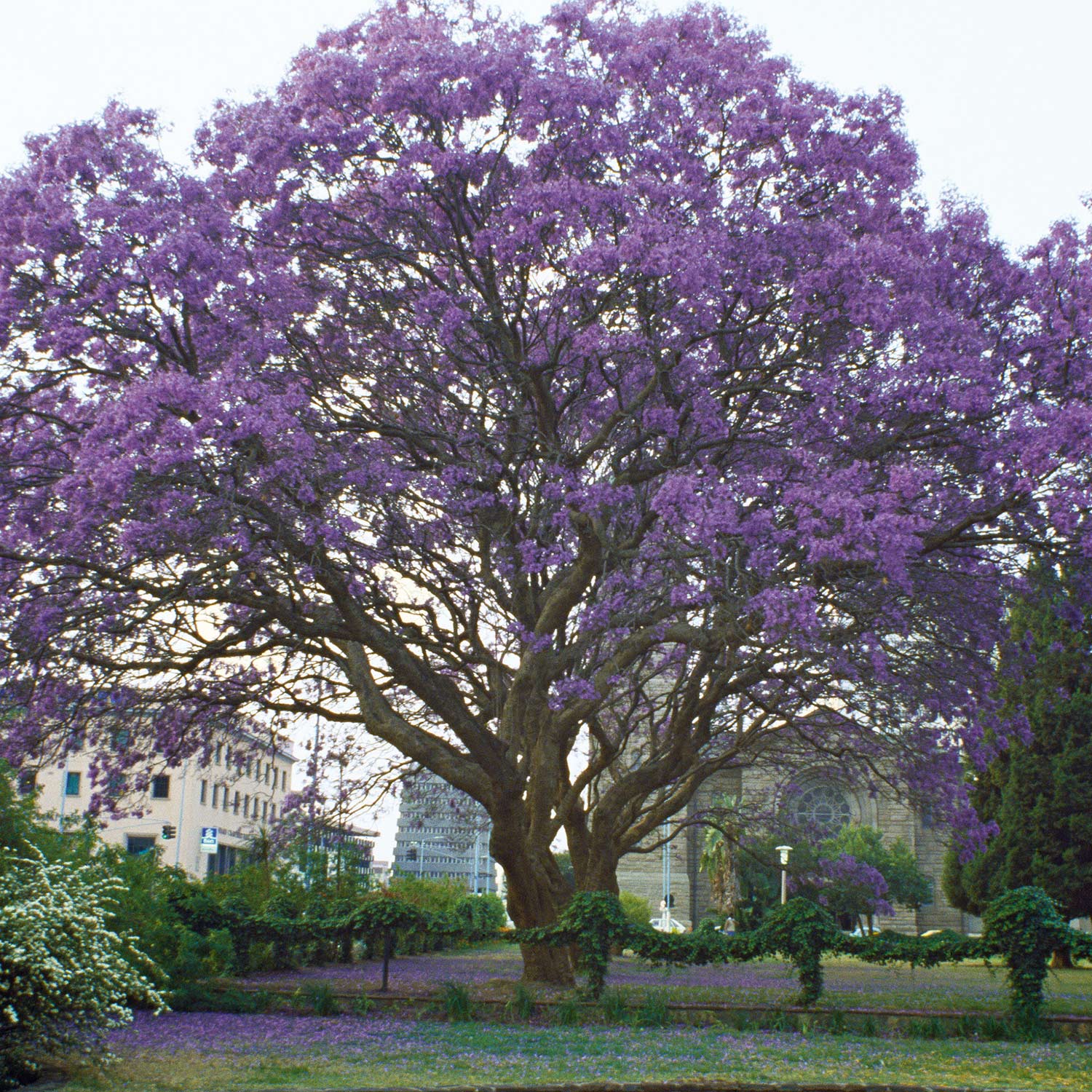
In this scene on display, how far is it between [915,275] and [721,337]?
2.29 metres

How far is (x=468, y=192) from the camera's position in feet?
43.5

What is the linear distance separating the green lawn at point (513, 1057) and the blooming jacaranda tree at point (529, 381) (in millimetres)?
3519

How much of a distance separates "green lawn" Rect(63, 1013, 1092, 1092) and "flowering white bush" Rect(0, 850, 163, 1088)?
39 centimetres

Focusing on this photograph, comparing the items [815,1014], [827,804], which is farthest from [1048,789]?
[827,804]

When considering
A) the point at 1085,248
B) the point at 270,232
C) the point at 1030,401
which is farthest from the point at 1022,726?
the point at 270,232

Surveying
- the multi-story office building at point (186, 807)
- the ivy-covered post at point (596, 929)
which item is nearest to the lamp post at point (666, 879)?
the multi-story office building at point (186, 807)

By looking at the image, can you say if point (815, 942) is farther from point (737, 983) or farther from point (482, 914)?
point (482, 914)

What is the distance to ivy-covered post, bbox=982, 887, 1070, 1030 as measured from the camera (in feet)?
38.3

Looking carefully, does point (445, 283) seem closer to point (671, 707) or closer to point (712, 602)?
point (712, 602)

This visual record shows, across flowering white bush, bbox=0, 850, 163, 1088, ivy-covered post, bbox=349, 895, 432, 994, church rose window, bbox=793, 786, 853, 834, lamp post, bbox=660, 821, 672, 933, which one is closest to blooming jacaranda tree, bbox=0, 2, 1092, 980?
ivy-covered post, bbox=349, 895, 432, 994

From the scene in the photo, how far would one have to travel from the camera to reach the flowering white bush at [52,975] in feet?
23.9

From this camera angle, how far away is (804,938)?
12039 mm

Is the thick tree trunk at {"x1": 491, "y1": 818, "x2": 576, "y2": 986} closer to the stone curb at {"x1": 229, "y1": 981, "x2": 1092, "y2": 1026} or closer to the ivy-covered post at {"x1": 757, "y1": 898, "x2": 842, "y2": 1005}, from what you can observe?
the stone curb at {"x1": 229, "y1": 981, "x2": 1092, "y2": 1026}

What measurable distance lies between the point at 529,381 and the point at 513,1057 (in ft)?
23.9
